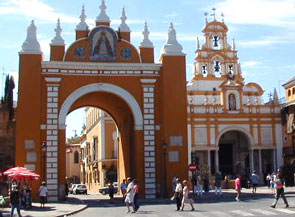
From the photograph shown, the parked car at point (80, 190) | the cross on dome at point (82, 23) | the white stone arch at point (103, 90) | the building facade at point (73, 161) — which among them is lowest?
the parked car at point (80, 190)

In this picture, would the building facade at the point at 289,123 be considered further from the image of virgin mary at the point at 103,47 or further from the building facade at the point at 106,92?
the image of virgin mary at the point at 103,47

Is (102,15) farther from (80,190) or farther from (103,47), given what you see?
(80,190)

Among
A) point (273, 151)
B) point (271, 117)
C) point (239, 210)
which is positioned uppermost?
point (271, 117)

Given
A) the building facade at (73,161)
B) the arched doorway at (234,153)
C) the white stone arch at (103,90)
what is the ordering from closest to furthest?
the white stone arch at (103,90) < the arched doorway at (234,153) < the building facade at (73,161)

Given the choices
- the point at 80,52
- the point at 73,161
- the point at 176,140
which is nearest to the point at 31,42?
the point at 80,52

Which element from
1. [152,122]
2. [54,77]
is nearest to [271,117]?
[152,122]

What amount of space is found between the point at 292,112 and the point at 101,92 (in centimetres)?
2708

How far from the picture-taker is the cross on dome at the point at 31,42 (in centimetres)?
2931

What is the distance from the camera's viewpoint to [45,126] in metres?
28.9

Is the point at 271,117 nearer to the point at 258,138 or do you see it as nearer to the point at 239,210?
the point at 258,138

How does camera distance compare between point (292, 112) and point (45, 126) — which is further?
point (292, 112)

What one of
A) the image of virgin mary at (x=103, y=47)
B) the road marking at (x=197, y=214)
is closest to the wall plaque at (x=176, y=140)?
the image of virgin mary at (x=103, y=47)

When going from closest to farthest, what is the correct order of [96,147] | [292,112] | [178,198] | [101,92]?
[178,198] → [101,92] → [292,112] → [96,147]

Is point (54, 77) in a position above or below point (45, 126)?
above
